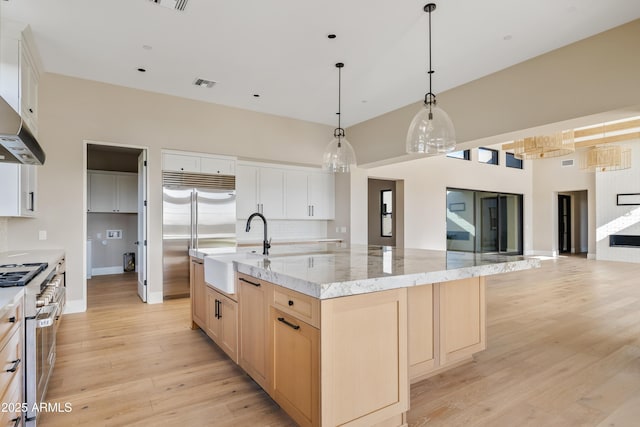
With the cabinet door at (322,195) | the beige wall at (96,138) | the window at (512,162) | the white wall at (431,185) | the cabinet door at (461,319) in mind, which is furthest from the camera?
the window at (512,162)

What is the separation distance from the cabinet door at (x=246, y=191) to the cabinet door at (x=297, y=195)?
26.7 inches

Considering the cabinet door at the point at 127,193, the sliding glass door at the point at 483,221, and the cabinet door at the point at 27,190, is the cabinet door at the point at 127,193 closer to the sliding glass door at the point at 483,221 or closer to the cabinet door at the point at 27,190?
the cabinet door at the point at 27,190

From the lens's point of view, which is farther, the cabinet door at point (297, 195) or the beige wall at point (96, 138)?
the cabinet door at point (297, 195)

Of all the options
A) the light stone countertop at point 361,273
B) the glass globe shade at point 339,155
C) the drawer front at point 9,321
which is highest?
the glass globe shade at point 339,155

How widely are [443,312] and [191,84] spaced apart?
4538 mm

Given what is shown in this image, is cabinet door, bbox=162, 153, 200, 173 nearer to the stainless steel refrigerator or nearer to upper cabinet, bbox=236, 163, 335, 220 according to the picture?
the stainless steel refrigerator

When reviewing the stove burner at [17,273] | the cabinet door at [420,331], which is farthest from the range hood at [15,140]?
the cabinet door at [420,331]

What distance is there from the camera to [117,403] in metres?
2.30

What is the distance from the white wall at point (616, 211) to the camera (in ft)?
32.2

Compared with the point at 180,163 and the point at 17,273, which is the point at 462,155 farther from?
the point at 17,273

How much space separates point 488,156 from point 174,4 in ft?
32.0

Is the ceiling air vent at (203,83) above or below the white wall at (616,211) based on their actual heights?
above

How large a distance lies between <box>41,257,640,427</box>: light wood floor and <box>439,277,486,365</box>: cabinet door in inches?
8.1

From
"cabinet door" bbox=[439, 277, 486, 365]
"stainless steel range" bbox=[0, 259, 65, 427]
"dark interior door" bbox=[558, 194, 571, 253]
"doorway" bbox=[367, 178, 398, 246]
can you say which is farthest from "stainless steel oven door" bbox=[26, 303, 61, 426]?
"dark interior door" bbox=[558, 194, 571, 253]
